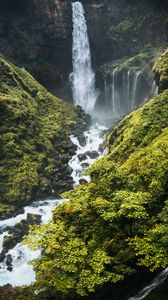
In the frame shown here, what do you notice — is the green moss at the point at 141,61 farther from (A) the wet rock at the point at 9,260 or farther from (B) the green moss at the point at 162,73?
(A) the wet rock at the point at 9,260

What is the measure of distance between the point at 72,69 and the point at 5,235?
4278 cm

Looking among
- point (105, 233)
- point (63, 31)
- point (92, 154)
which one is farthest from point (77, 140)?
point (105, 233)

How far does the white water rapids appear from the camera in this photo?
31422mm

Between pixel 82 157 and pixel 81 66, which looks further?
pixel 81 66

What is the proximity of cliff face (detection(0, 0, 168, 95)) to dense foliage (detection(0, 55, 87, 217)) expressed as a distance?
20.9 ft

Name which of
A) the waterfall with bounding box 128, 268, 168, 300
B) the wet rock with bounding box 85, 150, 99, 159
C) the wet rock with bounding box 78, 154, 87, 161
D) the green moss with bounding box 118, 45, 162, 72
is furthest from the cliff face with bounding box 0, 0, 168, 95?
the waterfall with bounding box 128, 268, 168, 300

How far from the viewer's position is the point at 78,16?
2864 inches

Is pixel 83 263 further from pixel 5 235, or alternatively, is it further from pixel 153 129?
pixel 5 235

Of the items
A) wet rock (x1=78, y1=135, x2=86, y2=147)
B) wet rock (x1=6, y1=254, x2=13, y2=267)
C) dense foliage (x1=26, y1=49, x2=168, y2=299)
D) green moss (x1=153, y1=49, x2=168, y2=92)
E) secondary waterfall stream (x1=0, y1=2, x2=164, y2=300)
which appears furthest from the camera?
wet rock (x1=78, y1=135, x2=86, y2=147)

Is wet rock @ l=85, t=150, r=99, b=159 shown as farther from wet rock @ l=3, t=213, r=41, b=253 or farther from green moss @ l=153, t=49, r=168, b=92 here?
wet rock @ l=3, t=213, r=41, b=253

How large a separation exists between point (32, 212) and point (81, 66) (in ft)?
128

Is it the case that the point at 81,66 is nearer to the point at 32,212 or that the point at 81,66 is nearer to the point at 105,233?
the point at 32,212

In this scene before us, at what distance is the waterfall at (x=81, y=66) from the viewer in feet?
237

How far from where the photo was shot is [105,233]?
60.7 ft
